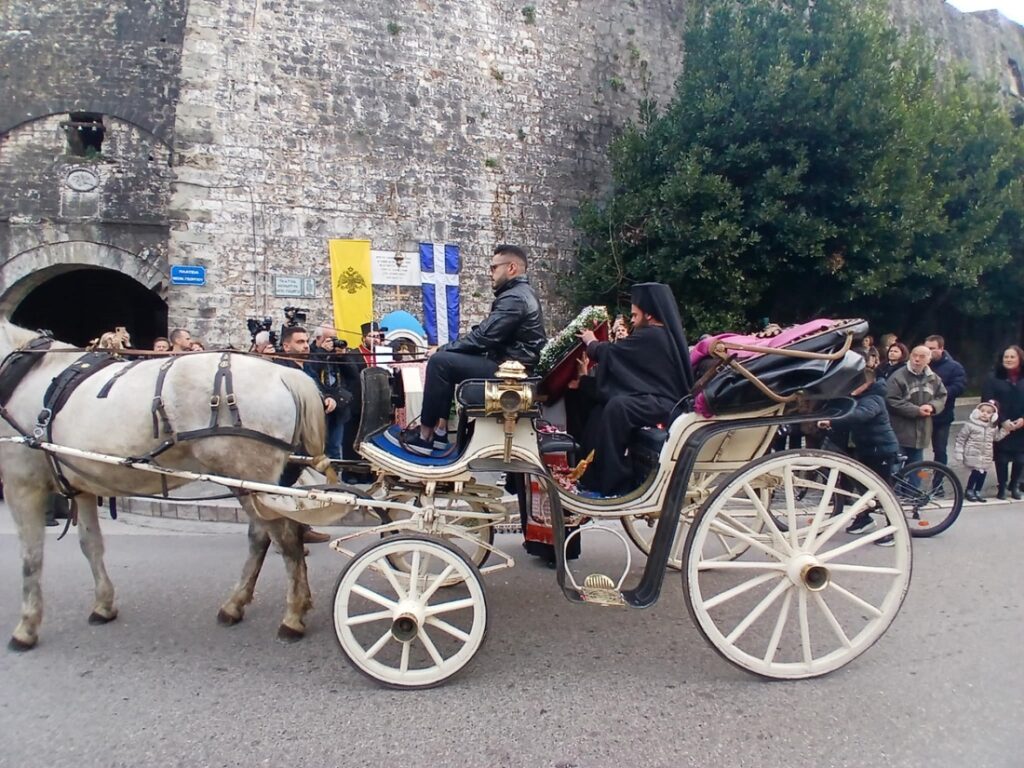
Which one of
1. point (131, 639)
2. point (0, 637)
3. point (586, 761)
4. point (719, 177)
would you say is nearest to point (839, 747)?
point (586, 761)

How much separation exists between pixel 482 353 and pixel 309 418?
1.08 metres

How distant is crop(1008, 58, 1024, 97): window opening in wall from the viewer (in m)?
23.2

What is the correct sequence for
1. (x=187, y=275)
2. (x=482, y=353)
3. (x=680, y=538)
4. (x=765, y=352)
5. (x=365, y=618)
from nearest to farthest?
(x=365, y=618)
(x=765, y=352)
(x=482, y=353)
(x=680, y=538)
(x=187, y=275)

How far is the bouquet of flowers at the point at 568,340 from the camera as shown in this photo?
4.70m

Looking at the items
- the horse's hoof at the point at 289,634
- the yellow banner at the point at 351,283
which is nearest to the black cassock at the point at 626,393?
the horse's hoof at the point at 289,634

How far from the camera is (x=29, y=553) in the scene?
4.08m

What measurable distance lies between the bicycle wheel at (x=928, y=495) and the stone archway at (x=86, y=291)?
1174cm

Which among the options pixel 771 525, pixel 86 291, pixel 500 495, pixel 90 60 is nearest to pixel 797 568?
pixel 771 525

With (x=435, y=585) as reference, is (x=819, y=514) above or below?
above

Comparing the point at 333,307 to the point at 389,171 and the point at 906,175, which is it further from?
the point at 906,175

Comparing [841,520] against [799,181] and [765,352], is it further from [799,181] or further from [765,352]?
[799,181]

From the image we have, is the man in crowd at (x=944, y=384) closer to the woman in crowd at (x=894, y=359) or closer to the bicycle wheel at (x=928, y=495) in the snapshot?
the woman in crowd at (x=894, y=359)

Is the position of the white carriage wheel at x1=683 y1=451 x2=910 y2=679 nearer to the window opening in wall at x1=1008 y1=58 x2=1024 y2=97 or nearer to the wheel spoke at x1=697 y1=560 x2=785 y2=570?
the wheel spoke at x1=697 y1=560 x2=785 y2=570

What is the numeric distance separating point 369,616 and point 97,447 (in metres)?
1.83
